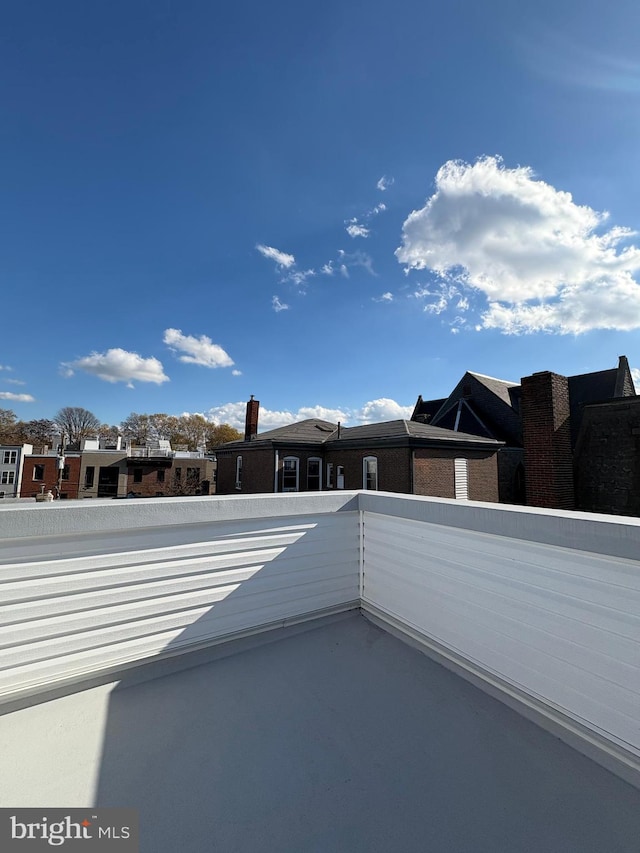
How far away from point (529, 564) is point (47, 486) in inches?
1479

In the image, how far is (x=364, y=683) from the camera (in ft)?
7.01

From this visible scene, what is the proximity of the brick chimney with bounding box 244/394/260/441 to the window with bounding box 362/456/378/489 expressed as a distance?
22.5 feet

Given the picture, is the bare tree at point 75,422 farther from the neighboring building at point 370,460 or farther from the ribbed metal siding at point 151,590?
the ribbed metal siding at point 151,590

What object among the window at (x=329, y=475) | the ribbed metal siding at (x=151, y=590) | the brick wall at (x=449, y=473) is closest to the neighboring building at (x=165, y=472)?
the window at (x=329, y=475)

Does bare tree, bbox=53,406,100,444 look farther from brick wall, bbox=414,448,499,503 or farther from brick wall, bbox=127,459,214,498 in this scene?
brick wall, bbox=414,448,499,503

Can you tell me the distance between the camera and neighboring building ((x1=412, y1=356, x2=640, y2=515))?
24.7 ft

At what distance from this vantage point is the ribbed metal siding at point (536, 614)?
158 centimetres

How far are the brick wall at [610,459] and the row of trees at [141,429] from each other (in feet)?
138

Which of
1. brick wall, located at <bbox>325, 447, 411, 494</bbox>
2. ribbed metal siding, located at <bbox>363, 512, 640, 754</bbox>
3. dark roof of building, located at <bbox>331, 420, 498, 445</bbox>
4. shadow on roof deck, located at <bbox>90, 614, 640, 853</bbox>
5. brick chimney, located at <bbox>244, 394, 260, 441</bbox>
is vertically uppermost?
brick chimney, located at <bbox>244, 394, 260, 441</bbox>

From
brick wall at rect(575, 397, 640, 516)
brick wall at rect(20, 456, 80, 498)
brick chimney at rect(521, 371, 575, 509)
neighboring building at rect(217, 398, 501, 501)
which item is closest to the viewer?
brick chimney at rect(521, 371, 575, 509)

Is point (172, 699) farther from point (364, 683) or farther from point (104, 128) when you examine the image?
point (104, 128)

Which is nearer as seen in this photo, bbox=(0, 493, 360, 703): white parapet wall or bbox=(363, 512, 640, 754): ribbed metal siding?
bbox=(363, 512, 640, 754): ribbed metal siding

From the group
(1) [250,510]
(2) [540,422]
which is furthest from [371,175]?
(1) [250,510]

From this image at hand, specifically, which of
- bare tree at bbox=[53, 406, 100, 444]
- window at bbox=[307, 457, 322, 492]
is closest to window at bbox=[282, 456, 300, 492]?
window at bbox=[307, 457, 322, 492]
